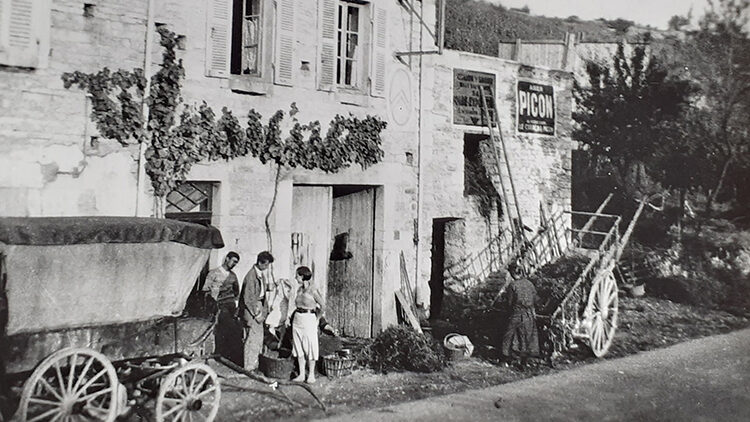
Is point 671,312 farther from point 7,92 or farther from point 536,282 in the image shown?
point 7,92

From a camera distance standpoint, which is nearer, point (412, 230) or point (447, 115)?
point (412, 230)

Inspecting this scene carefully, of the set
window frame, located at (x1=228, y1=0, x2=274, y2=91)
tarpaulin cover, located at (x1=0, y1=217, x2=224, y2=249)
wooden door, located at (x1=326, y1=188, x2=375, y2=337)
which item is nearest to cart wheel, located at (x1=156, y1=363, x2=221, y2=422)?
tarpaulin cover, located at (x1=0, y1=217, x2=224, y2=249)

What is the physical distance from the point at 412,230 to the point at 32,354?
23.6 feet

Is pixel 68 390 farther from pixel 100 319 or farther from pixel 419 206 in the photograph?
pixel 419 206

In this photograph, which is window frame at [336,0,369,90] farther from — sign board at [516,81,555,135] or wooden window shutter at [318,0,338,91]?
sign board at [516,81,555,135]

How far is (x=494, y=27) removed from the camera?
3042 centimetres

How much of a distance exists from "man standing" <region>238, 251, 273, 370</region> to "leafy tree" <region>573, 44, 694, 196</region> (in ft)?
31.6

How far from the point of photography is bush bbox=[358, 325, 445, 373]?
10602 millimetres

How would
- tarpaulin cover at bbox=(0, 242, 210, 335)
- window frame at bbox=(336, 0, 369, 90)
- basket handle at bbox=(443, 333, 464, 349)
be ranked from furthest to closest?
window frame at bbox=(336, 0, 369, 90)
basket handle at bbox=(443, 333, 464, 349)
tarpaulin cover at bbox=(0, 242, 210, 335)

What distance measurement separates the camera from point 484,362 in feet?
36.9

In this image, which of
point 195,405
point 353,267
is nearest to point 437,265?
point 353,267

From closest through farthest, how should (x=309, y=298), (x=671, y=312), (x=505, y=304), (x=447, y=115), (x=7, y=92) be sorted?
(x=7, y=92)
(x=309, y=298)
(x=505, y=304)
(x=447, y=115)
(x=671, y=312)

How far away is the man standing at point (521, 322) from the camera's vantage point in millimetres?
10742

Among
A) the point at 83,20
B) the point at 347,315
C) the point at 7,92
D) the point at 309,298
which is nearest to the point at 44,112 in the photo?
the point at 7,92
